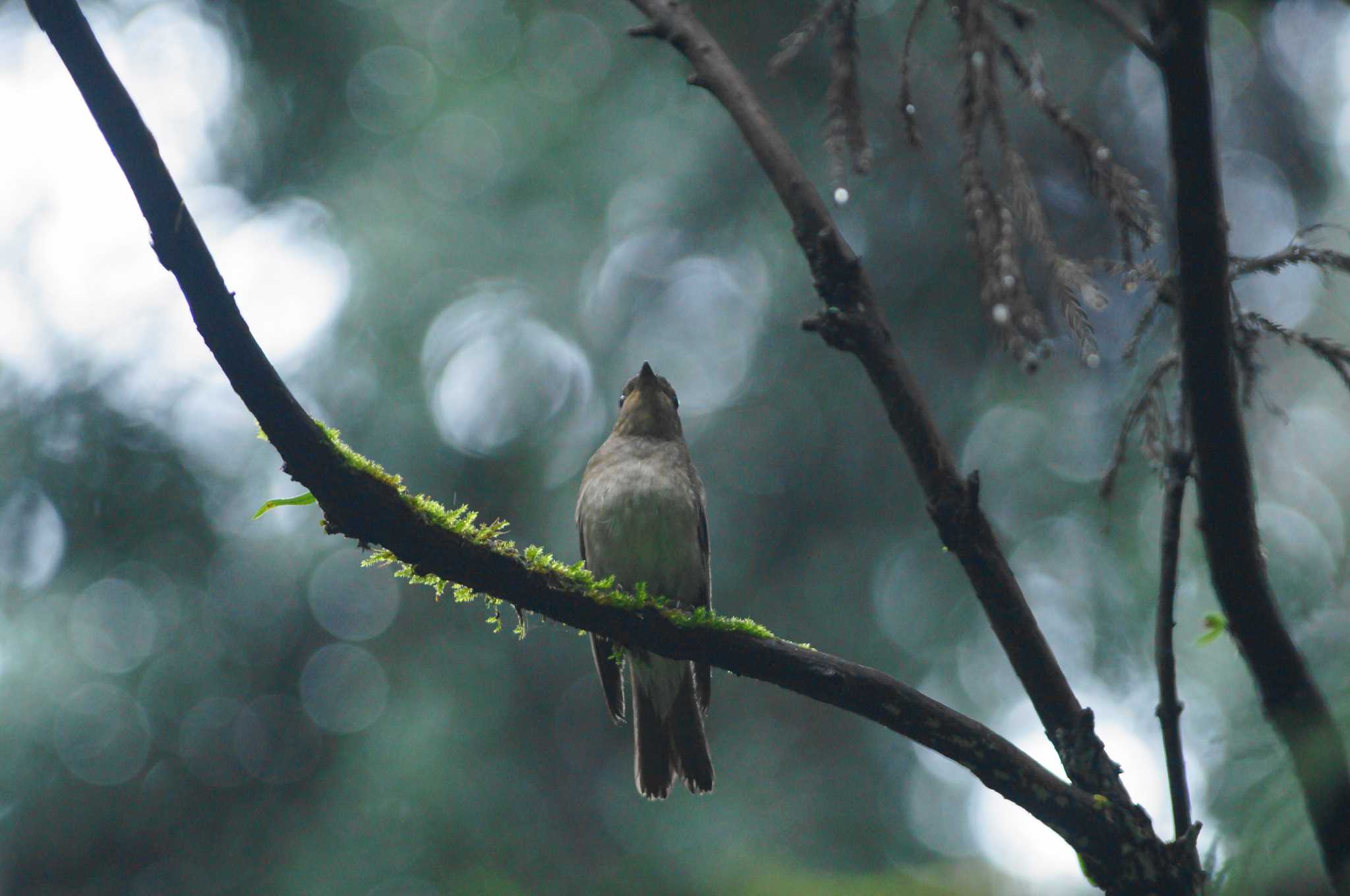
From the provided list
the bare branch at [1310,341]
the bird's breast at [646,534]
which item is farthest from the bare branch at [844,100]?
the bird's breast at [646,534]

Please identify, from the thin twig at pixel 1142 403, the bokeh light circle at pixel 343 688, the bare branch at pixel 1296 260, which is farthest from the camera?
the bokeh light circle at pixel 343 688

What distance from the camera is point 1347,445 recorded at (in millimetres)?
8500

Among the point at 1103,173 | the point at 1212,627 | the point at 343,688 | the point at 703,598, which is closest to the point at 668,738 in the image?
the point at 703,598

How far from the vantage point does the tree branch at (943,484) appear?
256 centimetres

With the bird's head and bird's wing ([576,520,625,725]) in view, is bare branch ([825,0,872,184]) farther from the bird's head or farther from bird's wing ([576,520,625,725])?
the bird's head

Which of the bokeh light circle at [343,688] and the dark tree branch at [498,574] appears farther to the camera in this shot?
the bokeh light circle at [343,688]

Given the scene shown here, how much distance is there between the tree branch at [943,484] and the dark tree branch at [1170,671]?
0.18m

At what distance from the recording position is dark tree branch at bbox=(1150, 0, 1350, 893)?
1.59 meters

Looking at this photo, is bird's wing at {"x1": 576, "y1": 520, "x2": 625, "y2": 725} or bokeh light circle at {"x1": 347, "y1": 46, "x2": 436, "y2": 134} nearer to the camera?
bird's wing at {"x1": 576, "y1": 520, "x2": 625, "y2": 725}

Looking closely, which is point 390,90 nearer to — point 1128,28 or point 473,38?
point 473,38

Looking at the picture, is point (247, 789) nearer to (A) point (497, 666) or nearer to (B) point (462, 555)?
(A) point (497, 666)

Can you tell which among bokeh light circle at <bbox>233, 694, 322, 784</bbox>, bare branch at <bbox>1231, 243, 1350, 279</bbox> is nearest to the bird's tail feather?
bare branch at <bbox>1231, 243, 1350, 279</bbox>

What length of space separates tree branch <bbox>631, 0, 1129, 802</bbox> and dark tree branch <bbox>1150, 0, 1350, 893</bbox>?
78 centimetres

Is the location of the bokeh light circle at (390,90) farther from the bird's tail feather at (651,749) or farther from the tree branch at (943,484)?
the tree branch at (943,484)
